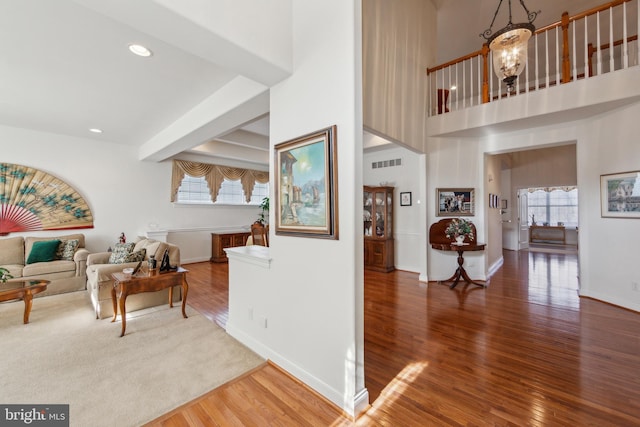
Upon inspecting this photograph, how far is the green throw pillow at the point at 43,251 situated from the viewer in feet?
14.2

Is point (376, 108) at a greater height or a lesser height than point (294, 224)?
greater

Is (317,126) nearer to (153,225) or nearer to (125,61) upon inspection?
(125,61)

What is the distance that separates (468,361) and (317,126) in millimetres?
2490

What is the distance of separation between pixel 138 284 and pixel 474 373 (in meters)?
3.60

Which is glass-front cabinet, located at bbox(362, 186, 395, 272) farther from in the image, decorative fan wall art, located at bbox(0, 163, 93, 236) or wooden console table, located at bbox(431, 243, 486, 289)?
decorative fan wall art, located at bbox(0, 163, 93, 236)

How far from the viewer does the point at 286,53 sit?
220 centimetres

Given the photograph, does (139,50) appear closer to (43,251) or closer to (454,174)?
(43,251)

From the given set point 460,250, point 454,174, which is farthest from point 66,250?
point 454,174

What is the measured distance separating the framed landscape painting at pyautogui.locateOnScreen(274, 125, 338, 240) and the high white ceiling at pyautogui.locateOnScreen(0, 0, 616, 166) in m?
0.73

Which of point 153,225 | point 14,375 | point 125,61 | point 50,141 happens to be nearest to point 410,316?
point 14,375

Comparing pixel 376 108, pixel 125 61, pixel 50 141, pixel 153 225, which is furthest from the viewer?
pixel 153 225

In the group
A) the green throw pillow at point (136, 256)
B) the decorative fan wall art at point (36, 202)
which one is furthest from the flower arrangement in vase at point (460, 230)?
the decorative fan wall art at point (36, 202)

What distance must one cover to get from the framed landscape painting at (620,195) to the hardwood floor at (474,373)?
1.37 meters
